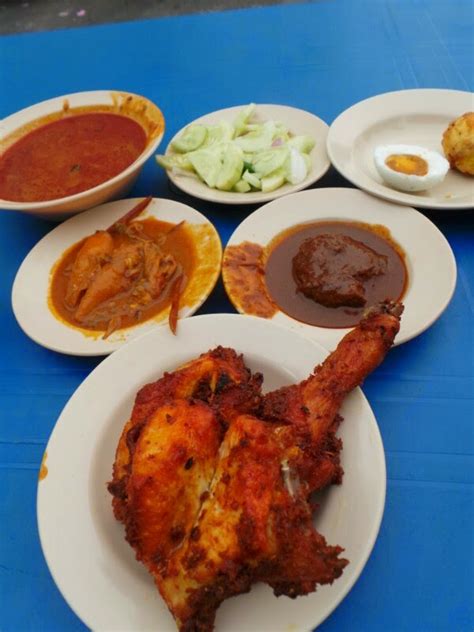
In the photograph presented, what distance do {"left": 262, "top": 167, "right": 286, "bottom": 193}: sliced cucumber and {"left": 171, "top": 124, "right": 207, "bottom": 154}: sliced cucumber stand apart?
49cm

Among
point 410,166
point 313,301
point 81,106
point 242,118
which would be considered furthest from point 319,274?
point 81,106

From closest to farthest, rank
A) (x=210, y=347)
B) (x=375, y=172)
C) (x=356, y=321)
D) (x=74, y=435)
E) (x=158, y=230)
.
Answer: (x=74, y=435) < (x=210, y=347) < (x=356, y=321) < (x=158, y=230) < (x=375, y=172)

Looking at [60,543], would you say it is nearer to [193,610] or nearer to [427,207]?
[193,610]

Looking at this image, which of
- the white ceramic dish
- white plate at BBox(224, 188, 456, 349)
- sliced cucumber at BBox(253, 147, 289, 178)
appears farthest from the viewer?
sliced cucumber at BBox(253, 147, 289, 178)

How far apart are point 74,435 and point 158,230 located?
1165 millimetres

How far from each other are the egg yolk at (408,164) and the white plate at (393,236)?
11.1 inches

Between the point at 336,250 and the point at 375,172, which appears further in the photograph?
the point at 375,172

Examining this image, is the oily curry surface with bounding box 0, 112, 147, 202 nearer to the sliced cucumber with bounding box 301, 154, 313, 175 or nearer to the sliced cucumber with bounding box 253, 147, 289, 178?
the sliced cucumber with bounding box 253, 147, 289, 178

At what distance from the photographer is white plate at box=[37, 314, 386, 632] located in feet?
3.80

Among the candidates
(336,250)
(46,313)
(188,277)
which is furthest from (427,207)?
(46,313)

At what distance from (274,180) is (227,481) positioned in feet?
5.39

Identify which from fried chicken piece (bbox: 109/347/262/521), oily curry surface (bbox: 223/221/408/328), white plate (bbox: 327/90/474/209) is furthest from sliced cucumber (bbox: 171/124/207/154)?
fried chicken piece (bbox: 109/347/262/521)

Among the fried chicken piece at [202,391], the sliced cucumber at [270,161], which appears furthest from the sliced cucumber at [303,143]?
the fried chicken piece at [202,391]

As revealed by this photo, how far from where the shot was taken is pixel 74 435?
4.83 feet
